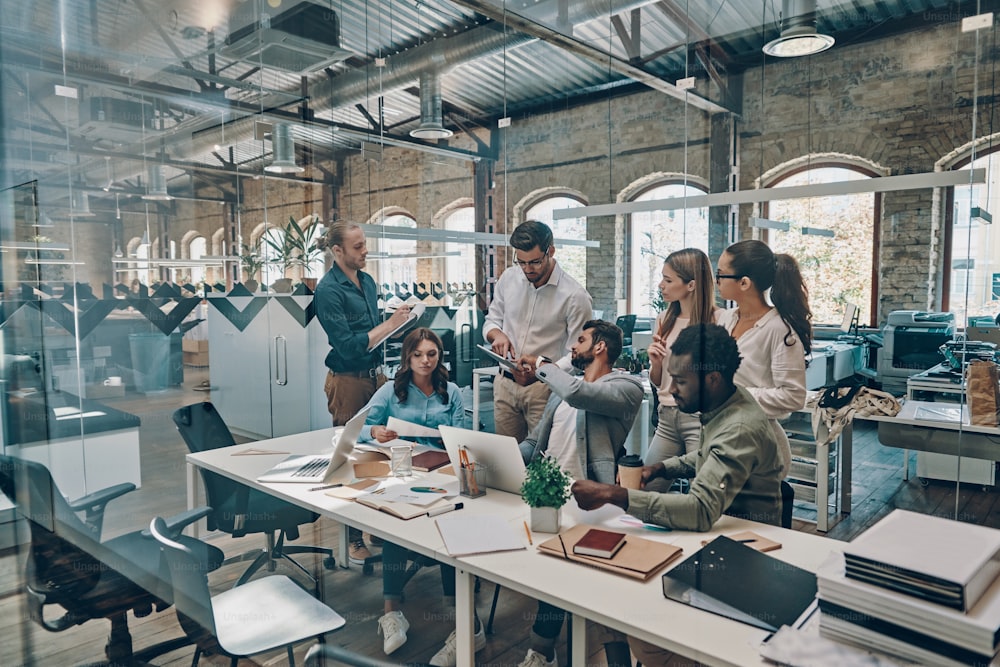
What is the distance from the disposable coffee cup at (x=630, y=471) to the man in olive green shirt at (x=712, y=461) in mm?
34

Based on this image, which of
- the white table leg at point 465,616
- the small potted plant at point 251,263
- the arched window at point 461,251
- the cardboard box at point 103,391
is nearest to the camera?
the white table leg at point 465,616

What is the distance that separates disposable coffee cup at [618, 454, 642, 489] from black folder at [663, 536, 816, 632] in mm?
713

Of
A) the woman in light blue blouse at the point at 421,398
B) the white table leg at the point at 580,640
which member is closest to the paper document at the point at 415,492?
the woman in light blue blouse at the point at 421,398

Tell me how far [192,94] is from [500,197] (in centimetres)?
211

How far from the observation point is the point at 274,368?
14.2 ft

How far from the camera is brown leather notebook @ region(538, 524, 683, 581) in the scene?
180 cm

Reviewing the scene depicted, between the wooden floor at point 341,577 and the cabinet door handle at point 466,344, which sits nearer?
the wooden floor at point 341,577

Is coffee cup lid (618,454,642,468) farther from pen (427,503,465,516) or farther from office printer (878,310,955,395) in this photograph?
office printer (878,310,955,395)

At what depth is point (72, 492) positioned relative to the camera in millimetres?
3773

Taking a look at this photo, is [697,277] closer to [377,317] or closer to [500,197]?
[500,197]

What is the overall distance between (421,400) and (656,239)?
156cm

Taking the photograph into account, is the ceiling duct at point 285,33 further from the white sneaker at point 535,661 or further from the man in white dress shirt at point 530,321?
the white sneaker at point 535,661

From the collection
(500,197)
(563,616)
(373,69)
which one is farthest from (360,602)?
(373,69)

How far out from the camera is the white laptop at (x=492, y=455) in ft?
8.30
